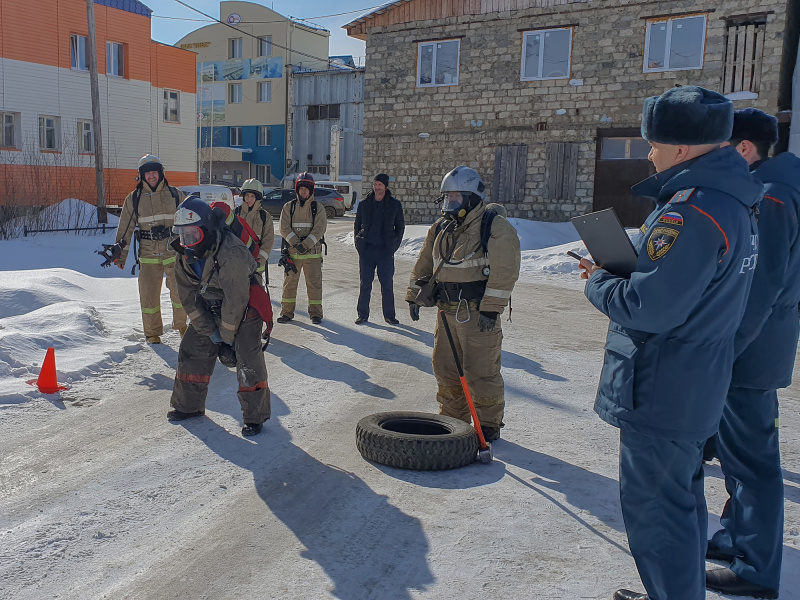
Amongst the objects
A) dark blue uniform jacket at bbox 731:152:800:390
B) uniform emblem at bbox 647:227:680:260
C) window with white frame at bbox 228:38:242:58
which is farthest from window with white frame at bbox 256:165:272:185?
uniform emblem at bbox 647:227:680:260

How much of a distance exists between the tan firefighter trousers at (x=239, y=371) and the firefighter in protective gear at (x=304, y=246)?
164 inches

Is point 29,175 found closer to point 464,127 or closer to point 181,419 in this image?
point 464,127

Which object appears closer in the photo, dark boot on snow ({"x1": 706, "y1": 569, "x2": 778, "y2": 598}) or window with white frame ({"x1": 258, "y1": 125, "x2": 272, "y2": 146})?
dark boot on snow ({"x1": 706, "y1": 569, "x2": 778, "y2": 598})

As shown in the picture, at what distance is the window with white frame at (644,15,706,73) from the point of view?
20688 mm

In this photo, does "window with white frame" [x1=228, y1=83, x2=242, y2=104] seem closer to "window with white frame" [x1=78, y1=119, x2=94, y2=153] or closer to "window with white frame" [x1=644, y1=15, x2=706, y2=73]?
"window with white frame" [x1=78, y1=119, x2=94, y2=153]

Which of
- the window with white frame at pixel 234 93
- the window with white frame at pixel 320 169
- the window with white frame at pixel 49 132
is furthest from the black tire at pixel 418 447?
the window with white frame at pixel 234 93

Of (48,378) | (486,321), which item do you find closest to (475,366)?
(486,321)

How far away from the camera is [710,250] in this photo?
251cm

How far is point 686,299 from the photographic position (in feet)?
8.25

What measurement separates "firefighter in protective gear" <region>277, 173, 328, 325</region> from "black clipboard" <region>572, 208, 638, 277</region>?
23.2ft

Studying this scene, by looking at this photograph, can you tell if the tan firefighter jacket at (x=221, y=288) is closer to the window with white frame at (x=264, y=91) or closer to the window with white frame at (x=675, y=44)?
the window with white frame at (x=675, y=44)

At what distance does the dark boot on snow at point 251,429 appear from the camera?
5.39 metres

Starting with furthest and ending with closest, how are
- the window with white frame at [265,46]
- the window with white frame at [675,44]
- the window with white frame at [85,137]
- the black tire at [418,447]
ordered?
the window with white frame at [265,46]
the window with white frame at [85,137]
the window with white frame at [675,44]
the black tire at [418,447]

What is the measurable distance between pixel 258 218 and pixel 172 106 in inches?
1033
